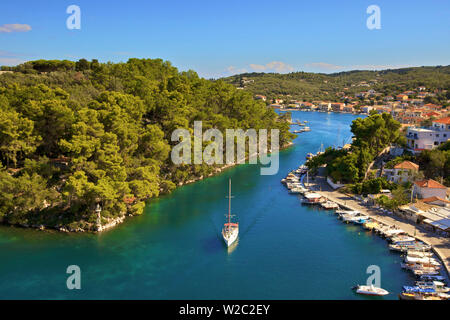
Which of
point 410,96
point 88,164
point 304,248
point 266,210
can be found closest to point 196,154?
point 266,210

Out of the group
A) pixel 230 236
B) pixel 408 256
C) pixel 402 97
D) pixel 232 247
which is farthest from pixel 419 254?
pixel 402 97

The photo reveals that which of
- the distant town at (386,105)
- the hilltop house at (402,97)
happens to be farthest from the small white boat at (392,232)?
the hilltop house at (402,97)

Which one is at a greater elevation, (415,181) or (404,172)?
(404,172)

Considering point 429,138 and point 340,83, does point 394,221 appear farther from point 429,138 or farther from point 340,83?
point 340,83

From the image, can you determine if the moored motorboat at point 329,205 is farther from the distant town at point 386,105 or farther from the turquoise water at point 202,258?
the distant town at point 386,105

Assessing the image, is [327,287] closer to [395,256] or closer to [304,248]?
[304,248]

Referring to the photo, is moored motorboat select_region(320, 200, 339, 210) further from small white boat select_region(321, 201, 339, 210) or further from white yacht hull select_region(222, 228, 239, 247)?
white yacht hull select_region(222, 228, 239, 247)
